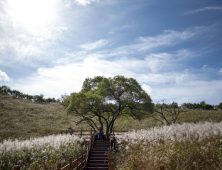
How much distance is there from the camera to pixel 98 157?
15766 mm

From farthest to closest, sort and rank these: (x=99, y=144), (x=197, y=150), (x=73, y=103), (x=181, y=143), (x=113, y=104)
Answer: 1. (x=113, y=104)
2. (x=73, y=103)
3. (x=99, y=144)
4. (x=181, y=143)
5. (x=197, y=150)

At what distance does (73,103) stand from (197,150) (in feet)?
52.9

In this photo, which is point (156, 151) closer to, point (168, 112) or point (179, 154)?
point (179, 154)

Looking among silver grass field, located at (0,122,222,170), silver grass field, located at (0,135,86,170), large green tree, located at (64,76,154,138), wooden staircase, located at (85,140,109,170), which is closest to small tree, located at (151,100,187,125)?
large green tree, located at (64,76,154,138)

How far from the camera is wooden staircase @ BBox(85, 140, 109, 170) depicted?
1412 centimetres

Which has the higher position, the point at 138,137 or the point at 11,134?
the point at 138,137

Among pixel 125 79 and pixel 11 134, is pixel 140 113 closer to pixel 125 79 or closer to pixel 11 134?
pixel 125 79

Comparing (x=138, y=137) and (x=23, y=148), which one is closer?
(x=138, y=137)

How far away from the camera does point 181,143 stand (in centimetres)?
1001

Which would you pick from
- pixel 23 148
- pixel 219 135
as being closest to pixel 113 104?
pixel 23 148

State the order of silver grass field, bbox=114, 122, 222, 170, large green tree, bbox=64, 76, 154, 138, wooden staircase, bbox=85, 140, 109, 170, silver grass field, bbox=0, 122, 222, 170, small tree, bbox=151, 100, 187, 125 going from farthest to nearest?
1. small tree, bbox=151, 100, 187, 125
2. large green tree, bbox=64, 76, 154, 138
3. wooden staircase, bbox=85, 140, 109, 170
4. silver grass field, bbox=0, 122, 222, 170
5. silver grass field, bbox=114, 122, 222, 170

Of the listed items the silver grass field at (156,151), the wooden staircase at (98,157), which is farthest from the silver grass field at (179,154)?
the wooden staircase at (98,157)

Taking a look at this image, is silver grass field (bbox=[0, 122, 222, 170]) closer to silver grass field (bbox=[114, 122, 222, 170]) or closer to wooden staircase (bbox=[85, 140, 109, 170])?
silver grass field (bbox=[114, 122, 222, 170])

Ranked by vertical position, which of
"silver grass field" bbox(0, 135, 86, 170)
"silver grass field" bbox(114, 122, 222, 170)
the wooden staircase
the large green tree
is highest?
the large green tree
